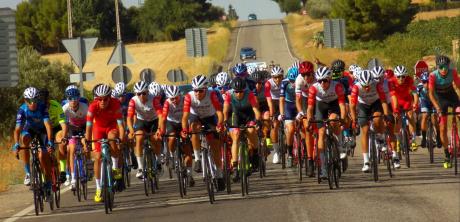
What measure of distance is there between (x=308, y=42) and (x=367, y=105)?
312 feet

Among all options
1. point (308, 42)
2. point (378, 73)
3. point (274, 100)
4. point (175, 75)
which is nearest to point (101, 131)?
point (378, 73)

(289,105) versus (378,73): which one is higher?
(378,73)

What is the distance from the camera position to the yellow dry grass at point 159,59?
99.0 metres

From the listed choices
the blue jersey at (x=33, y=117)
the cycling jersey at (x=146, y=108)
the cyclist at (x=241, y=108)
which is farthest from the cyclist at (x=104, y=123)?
the cyclist at (x=241, y=108)

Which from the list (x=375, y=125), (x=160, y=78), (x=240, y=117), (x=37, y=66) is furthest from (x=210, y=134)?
(x=160, y=78)

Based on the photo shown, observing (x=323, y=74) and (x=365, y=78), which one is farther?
(x=365, y=78)

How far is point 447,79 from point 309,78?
253 centimetres

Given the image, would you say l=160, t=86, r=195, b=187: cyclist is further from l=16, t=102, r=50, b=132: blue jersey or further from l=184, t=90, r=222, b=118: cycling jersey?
l=16, t=102, r=50, b=132: blue jersey

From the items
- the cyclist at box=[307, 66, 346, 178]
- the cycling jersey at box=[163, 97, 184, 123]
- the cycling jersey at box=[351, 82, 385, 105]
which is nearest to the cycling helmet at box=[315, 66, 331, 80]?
the cyclist at box=[307, 66, 346, 178]

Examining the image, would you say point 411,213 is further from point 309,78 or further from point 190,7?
point 190,7

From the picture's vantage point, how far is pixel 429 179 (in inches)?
690

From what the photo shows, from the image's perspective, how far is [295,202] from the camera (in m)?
15.3

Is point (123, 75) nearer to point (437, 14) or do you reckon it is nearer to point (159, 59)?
point (159, 59)

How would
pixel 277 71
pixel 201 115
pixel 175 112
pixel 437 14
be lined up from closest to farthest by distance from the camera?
pixel 201 115 → pixel 175 112 → pixel 277 71 → pixel 437 14
